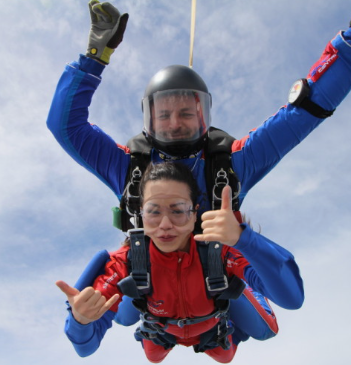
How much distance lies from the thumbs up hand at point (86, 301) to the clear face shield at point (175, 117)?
1.39 meters

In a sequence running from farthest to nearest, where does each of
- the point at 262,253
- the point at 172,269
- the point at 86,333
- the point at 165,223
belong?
A: the point at 172,269 < the point at 165,223 < the point at 86,333 < the point at 262,253

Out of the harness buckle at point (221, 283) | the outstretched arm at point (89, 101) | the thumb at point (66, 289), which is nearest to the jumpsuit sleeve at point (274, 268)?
the harness buckle at point (221, 283)

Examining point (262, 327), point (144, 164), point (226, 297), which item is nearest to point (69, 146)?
point (144, 164)

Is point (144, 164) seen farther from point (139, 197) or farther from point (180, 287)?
point (180, 287)

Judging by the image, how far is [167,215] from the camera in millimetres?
3172

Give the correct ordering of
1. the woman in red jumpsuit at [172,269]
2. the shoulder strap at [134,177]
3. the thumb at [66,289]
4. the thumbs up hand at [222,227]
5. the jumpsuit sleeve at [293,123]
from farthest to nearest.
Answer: the shoulder strap at [134,177] → the jumpsuit sleeve at [293,123] → the woman in red jumpsuit at [172,269] → the thumb at [66,289] → the thumbs up hand at [222,227]

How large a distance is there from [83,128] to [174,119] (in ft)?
2.49

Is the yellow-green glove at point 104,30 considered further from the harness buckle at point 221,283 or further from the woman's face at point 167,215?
the harness buckle at point 221,283

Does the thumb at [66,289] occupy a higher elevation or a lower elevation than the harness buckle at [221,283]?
lower

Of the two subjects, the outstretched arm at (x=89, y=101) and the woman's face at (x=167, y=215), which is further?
the outstretched arm at (x=89, y=101)

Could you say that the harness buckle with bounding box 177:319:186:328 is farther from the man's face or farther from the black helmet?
the man's face

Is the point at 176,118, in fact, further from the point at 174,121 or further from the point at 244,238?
the point at 244,238

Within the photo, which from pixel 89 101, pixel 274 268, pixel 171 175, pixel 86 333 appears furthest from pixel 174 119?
pixel 86 333

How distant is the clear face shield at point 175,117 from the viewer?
11.5 ft
